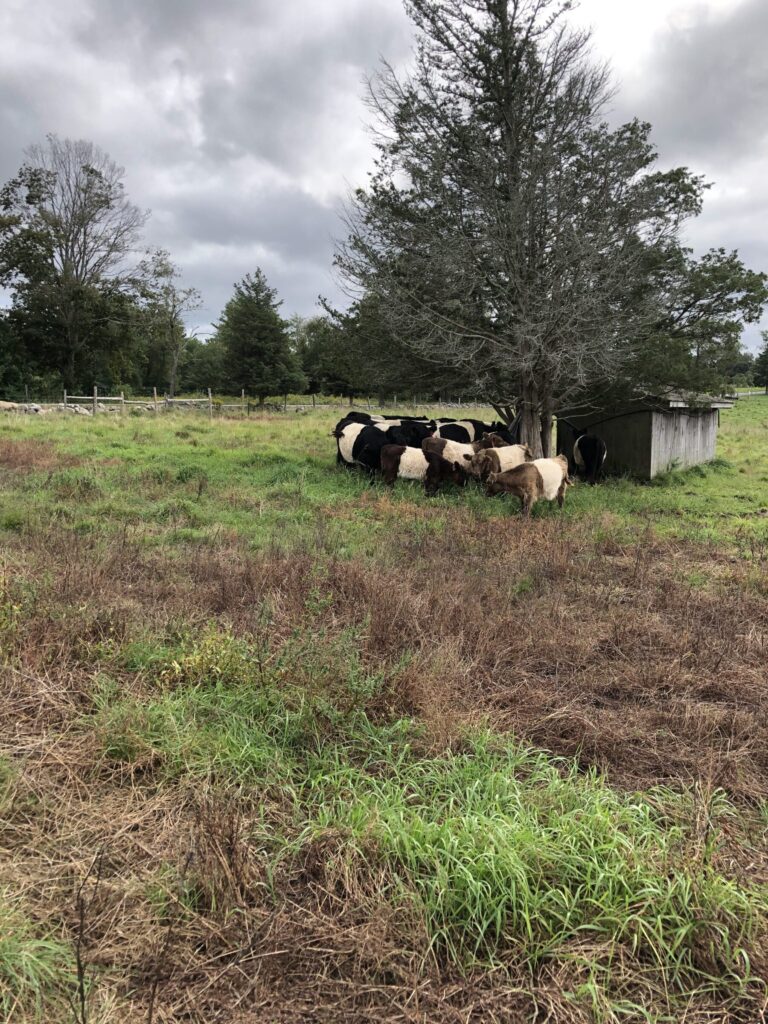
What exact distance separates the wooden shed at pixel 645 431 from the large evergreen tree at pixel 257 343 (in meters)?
26.1

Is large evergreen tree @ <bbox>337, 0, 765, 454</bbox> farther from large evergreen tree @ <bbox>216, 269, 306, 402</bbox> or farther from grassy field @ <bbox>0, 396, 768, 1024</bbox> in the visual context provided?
large evergreen tree @ <bbox>216, 269, 306, 402</bbox>

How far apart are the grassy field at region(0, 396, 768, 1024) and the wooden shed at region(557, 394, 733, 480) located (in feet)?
29.3

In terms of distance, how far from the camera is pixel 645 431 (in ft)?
47.4

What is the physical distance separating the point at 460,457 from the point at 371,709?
8.70m

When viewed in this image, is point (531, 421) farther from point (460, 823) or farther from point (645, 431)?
point (460, 823)

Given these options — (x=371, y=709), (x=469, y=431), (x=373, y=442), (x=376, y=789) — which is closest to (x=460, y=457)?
(x=373, y=442)

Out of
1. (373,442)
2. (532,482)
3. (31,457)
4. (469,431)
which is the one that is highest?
(469,431)

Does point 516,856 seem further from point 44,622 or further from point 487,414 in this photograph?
point 487,414

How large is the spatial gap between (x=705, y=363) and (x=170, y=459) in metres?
12.4

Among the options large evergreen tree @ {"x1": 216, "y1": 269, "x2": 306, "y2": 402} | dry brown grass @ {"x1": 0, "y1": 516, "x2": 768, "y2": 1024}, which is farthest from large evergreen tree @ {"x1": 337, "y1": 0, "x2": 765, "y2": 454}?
large evergreen tree @ {"x1": 216, "y1": 269, "x2": 306, "y2": 402}

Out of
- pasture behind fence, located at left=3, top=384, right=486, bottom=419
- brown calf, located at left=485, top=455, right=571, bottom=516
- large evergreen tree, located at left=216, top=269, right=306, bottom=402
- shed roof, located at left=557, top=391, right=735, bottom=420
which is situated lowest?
brown calf, located at left=485, top=455, right=571, bottom=516

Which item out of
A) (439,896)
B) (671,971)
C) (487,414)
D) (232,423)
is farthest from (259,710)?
(487,414)

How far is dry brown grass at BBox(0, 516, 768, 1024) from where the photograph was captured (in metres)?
1.83

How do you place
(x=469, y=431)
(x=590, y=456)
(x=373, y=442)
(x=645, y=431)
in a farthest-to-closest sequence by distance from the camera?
(x=590, y=456) < (x=645, y=431) < (x=469, y=431) < (x=373, y=442)
